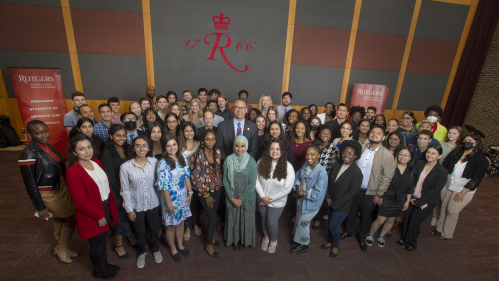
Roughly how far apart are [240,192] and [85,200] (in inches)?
63.9

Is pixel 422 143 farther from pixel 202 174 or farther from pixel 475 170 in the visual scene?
pixel 202 174

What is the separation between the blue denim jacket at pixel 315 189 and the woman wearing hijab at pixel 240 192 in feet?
2.27

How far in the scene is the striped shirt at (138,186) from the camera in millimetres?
2387

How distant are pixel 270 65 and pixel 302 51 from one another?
1.14 m

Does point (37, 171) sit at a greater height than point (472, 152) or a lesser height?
lesser

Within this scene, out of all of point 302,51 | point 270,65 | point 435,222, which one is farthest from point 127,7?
point 435,222

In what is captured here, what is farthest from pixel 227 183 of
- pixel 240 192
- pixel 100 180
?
pixel 100 180

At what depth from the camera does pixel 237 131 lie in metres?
3.67

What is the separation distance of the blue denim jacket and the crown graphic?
5.45 meters

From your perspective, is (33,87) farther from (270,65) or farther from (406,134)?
(406,134)

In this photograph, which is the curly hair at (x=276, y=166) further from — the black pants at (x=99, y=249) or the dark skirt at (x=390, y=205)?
the black pants at (x=99, y=249)

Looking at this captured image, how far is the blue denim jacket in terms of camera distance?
8.76 feet

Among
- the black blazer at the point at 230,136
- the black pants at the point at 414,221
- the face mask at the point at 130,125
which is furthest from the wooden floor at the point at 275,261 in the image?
the face mask at the point at 130,125

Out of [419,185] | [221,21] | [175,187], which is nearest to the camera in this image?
[175,187]
